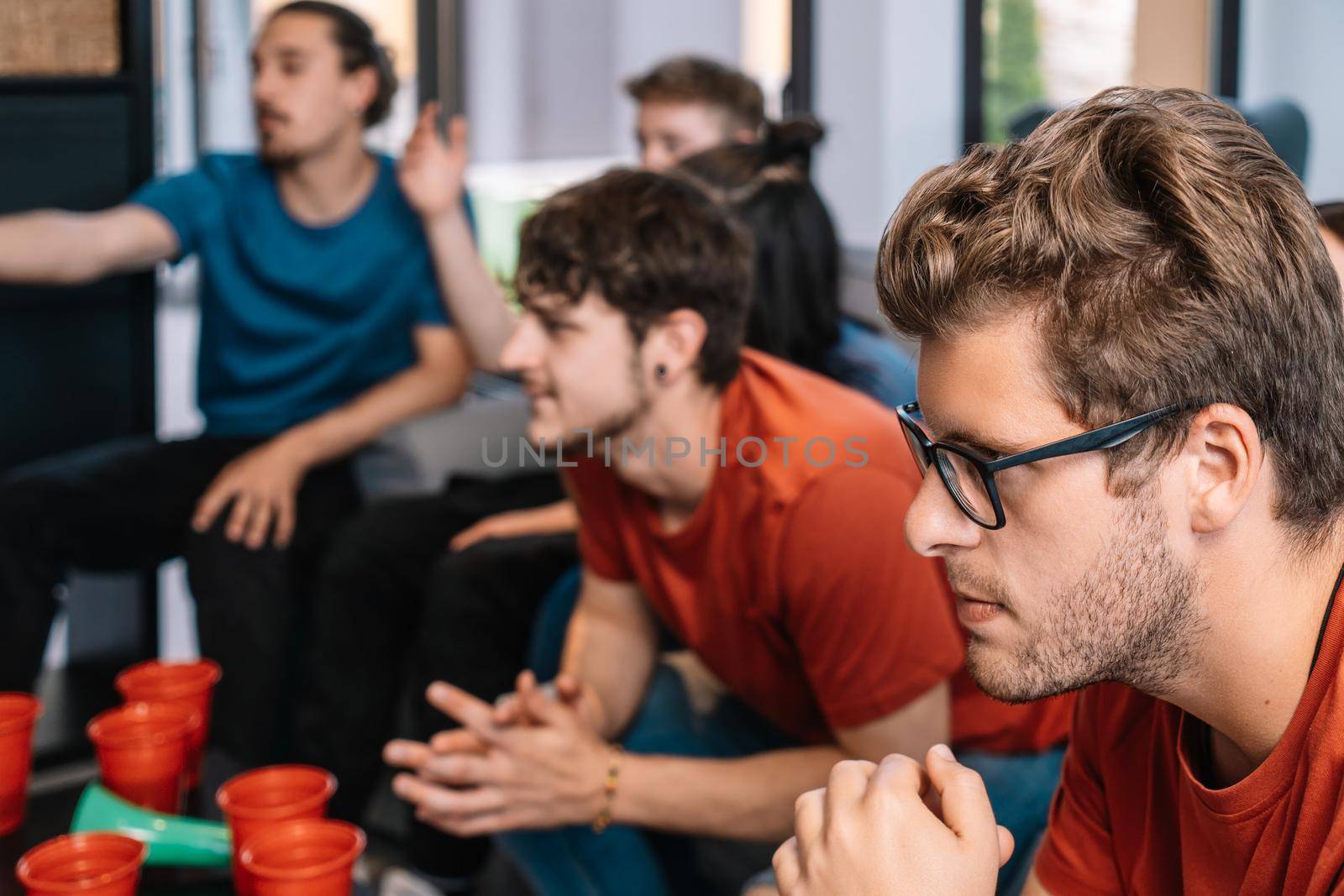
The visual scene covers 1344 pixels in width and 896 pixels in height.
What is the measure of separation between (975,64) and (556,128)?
1739mm

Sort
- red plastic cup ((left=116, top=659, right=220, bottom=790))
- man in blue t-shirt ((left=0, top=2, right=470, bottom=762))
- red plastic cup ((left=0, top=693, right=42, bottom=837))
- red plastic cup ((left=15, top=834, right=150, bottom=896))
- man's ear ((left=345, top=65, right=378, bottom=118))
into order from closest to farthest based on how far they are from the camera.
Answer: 1. red plastic cup ((left=15, top=834, right=150, bottom=896))
2. red plastic cup ((left=0, top=693, right=42, bottom=837))
3. red plastic cup ((left=116, top=659, right=220, bottom=790))
4. man in blue t-shirt ((left=0, top=2, right=470, bottom=762))
5. man's ear ((left=345, top=65, right=378, bottom=118))

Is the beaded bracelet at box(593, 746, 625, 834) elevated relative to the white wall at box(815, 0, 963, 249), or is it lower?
lower

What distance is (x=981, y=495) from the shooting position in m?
0.94

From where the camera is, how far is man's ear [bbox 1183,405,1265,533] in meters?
0.86

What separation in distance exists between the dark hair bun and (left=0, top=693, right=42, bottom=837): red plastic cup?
1367mm

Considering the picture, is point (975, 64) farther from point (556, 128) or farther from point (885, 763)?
point (885, 763)

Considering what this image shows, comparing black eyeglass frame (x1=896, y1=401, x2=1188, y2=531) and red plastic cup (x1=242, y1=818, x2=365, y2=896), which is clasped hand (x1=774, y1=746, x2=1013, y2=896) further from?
red plastic cup (x1=242, y1=818, x2=365, y2=896)

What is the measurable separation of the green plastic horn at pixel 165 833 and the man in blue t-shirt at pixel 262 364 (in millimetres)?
1054

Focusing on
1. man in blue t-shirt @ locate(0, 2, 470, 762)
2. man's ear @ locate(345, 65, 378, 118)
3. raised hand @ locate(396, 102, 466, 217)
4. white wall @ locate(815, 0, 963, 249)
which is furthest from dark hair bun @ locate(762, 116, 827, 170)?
white wall @ locate(815, 0, 963, 249)

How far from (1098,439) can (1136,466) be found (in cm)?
Answer: 3

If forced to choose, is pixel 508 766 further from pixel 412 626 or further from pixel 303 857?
pixel 412 626

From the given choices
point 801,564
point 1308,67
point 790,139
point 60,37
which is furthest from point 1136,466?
point 1308,67

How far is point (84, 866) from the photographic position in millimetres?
1138

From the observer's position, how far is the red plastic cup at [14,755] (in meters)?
1.33
